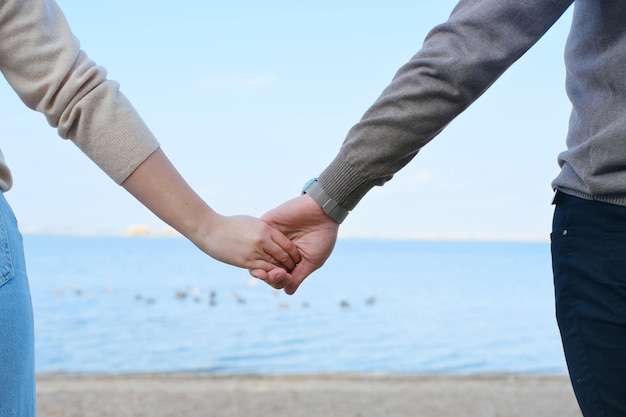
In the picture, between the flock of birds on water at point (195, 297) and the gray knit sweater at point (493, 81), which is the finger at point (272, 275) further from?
the flock of birds on water at point (195, 297)

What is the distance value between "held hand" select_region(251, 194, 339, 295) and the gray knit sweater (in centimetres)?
26

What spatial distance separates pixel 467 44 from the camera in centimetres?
172

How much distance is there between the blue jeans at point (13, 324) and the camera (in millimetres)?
1194

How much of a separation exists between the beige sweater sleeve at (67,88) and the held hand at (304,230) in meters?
0.74

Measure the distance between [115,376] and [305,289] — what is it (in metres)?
29.8

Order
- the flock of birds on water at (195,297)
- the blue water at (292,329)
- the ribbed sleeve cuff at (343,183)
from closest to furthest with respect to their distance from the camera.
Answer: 1. the ribbed sleeve cuff at (343,183)
2. the blue water at (292,329)
3. the flock of birds on water at (195,297)

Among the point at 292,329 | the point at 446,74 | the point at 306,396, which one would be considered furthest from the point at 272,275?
the point at 292,329

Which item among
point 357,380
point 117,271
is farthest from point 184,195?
point 117,271

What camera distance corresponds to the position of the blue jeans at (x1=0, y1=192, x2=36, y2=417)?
1.19 meters

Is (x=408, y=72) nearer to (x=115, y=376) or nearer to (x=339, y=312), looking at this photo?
(x=115, y=376)

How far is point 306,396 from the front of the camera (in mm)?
6195

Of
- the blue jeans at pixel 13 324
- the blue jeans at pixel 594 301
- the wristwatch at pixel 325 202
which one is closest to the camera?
the blue jeans at pixel 13 324

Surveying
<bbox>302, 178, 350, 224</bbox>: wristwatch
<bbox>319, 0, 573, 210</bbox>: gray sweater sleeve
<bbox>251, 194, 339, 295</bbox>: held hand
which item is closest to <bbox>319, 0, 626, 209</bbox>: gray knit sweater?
<bbox>319, 0, 573, 210</bbox>: gray sweater sleeve

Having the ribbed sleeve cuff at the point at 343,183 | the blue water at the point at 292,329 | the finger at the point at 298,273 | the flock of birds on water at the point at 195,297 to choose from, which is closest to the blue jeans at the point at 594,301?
the ribbed sleeve cuff at the point at 343,183
